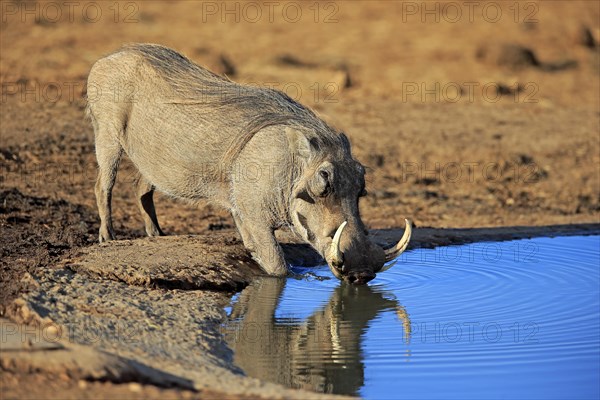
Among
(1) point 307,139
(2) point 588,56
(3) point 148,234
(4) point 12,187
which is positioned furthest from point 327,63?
(1) point 307,139

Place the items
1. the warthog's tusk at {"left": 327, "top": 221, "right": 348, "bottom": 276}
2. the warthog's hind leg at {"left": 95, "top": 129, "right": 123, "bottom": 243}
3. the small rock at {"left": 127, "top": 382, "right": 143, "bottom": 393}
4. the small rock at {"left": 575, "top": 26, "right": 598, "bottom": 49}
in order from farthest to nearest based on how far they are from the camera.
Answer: the small rock at {"left": 575, "top": 26, "right": 598, "bottom": 49}, the warthog's hind leg at {"left": 95, "top": 129, "right": 123, "bottom": 243}, the warthog's tusk at {"left": 327, "top": 221, "right": 348, "bottom": 276}, the small rock at {"left": 127, "top": 382, "right": 143, "bottom": 393}

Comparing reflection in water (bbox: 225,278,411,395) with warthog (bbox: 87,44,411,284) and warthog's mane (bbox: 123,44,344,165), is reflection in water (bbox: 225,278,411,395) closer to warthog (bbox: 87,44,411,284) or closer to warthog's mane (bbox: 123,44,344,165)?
warthog (bbox: 87,44,411,284)

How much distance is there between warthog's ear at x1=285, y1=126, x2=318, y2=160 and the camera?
612 centimetres

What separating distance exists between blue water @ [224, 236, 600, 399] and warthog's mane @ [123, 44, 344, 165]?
0.90 m

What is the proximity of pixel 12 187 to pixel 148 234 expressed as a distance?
1933mm

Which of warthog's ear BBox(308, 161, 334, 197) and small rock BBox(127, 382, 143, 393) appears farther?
warthog's ear BBox(308, 161, 334, 197)

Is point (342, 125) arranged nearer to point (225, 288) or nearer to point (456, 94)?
point (456, 94)

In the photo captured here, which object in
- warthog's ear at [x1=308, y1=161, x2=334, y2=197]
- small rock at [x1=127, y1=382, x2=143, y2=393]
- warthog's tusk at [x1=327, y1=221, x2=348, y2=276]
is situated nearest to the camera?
small rock at [x1=127, y1=382, x2=143, y2=393]

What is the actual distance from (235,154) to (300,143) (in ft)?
1.49

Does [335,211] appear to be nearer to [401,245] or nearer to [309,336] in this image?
[401,245]

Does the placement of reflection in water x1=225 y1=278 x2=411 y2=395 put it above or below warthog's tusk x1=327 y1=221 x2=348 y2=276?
below

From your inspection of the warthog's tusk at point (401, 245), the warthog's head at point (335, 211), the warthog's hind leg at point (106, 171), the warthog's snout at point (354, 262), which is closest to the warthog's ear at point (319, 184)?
the warthog's head at point (335, 211)

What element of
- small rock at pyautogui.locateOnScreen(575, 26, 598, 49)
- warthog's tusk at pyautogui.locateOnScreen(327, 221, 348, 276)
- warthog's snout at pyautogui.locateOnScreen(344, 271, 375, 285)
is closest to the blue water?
warthog's snout at pyautogui.locateOnScreen(344, 271, 375, 285)

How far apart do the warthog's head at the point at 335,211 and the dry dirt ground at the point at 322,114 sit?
0.56 m
